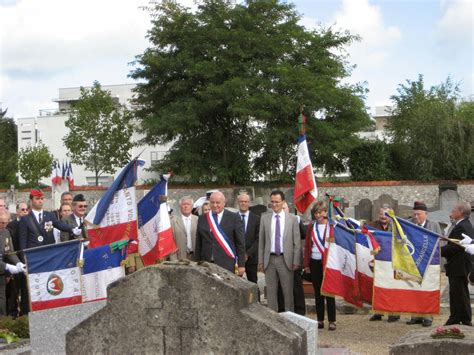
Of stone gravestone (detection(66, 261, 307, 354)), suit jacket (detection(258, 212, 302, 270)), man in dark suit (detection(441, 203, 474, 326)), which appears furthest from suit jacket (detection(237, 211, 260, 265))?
stone gravestone (detection(66, 261, 307, 354))

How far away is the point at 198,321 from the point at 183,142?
103 ft

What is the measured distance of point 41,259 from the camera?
8969 mm

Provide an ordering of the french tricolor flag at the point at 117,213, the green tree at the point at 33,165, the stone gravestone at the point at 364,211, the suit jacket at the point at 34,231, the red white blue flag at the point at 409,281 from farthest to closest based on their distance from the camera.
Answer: the green tree at the point at 33,165 → the stone gravestone at the point at 364,211 → the suit jacket at the point at 34,231 → the red white blue flag at the point at 409,281 → the french tricolor flag at the point at 117,213

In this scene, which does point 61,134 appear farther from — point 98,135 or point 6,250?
point 6,250

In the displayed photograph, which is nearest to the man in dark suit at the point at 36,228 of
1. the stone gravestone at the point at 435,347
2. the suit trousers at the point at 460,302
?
the suit trousers at the point at 460,302

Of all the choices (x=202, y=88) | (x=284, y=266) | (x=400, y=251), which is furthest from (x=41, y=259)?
(x=202, y=88)

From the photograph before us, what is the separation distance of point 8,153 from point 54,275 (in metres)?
57.5

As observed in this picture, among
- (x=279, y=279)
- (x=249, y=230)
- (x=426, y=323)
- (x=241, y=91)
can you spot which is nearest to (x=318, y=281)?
(x=279, y=279)

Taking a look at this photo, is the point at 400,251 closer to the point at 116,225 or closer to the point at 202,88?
the point at 116,225

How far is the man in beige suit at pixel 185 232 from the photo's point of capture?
11.2 m

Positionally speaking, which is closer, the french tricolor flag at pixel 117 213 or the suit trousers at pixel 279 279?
the french tricolor flag at pixel 117 213

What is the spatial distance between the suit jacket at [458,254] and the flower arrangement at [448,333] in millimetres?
2605

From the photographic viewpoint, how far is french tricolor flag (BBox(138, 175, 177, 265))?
32.9ft

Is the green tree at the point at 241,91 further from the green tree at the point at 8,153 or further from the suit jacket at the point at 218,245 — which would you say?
the suit jacket at the point at 218,245
